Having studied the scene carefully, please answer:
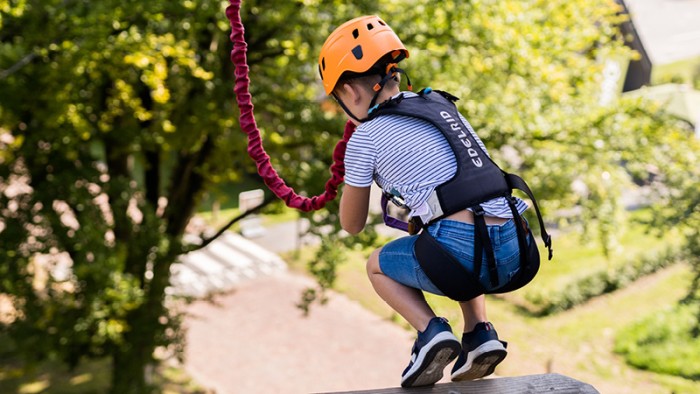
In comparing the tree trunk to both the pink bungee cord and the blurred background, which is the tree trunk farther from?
the pink bungee cord

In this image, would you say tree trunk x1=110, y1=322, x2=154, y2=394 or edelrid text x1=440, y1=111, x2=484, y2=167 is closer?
edelrid text x1=440, y1=111, x2=484, y2=167

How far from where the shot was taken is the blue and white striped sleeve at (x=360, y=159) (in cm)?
271

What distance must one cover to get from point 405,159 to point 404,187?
0.38 ft

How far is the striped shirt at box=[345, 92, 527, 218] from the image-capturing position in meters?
2.66

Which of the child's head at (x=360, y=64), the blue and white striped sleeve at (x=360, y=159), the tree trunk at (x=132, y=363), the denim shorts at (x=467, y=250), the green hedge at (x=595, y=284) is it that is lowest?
the green hedge at (x=595, y=284)

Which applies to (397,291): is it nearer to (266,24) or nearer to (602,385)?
(266,24)

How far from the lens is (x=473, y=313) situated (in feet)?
10.1

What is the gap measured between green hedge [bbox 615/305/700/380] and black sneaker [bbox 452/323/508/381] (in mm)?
12915

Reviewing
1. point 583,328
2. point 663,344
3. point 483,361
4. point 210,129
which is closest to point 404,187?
point 483,361

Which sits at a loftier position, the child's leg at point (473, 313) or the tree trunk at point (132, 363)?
the child's leg at point (473, 313)

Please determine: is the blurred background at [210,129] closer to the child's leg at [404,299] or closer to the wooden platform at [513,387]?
the child's leg at [404,299]

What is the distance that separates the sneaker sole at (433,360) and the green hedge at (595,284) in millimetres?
15988

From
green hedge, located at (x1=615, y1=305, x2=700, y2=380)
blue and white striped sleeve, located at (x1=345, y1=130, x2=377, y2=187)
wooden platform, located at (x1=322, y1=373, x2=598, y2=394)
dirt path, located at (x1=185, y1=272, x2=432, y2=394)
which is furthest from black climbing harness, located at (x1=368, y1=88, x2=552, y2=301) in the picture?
green hedge, located at (x1=615, y1=305, x2=700, y2=380)

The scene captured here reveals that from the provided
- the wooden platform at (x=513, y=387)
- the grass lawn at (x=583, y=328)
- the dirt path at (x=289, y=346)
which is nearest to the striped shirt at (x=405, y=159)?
the wooden platform at (x=513, y=387)
